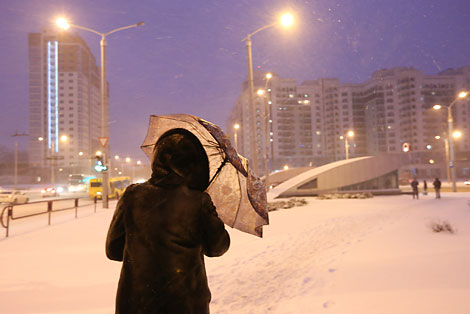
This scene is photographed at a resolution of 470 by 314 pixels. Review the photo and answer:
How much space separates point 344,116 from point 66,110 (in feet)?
345

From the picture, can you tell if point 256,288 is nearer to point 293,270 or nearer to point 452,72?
point 293,270

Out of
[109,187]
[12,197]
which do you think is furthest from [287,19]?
[12,197]

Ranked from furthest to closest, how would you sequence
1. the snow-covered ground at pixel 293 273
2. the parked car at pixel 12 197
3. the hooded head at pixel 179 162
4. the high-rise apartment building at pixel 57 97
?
the high-rise apartment building at pixel 57 97, the parked car at pixel 12 197, the snow-covered ground at pixel 293 273, the hooded head at pixel 179 162

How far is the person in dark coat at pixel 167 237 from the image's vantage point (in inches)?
68.9

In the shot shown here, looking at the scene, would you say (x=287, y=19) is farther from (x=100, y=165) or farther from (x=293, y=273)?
(x=293, y=273)

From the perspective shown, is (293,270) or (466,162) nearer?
(293,270)

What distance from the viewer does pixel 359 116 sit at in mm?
119875

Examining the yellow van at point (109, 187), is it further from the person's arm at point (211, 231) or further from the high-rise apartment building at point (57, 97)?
the high-rise apartment building at point (57, 97)

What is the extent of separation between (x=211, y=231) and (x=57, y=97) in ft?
433

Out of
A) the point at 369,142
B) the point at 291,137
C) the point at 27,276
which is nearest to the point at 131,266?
the point at 27,276

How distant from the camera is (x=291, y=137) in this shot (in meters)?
113

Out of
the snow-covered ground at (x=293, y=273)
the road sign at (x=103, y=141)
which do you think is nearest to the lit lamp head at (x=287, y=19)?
the road sign at (x=103, y=141)

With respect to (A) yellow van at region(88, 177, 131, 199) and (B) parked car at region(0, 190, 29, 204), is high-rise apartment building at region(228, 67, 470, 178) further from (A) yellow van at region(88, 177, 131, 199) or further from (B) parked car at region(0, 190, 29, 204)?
(B) parked car at region(0, 190, 29, 204)

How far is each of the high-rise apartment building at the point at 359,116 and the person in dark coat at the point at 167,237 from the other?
9702 cm
